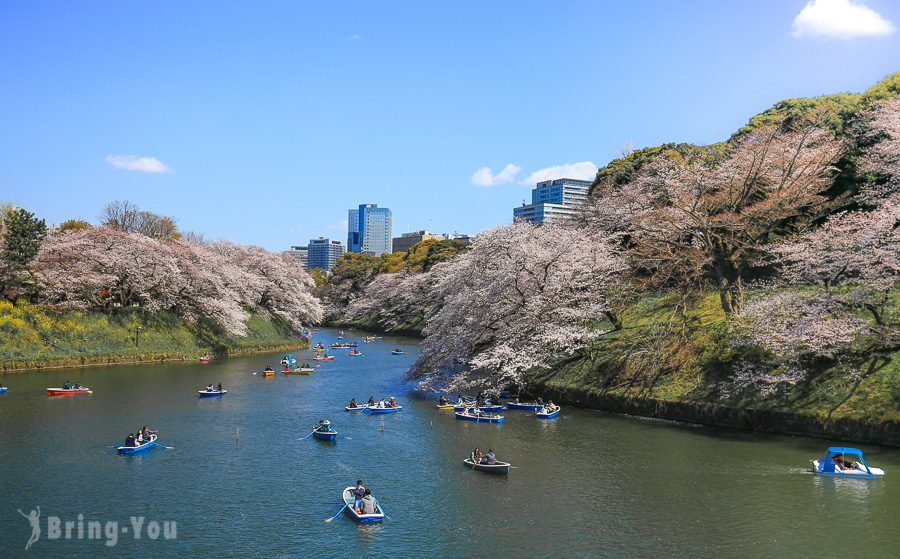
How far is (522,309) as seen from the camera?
141ft

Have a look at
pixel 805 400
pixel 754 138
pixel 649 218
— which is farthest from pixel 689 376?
pixel 754 138

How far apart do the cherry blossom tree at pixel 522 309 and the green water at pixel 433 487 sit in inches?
189

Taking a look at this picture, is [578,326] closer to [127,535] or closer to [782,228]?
[782,228]

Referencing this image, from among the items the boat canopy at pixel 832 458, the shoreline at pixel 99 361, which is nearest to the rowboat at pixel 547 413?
the boat canopy at pixel 832 458

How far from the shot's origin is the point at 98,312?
192ft

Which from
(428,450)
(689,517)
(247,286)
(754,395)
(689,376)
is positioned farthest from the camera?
(247,286)

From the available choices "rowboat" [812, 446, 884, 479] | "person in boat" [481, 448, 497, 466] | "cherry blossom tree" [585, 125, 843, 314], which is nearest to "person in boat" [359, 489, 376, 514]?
"person in boat" [481, 448, 497, 466]

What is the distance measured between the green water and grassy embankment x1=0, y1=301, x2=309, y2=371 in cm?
1518

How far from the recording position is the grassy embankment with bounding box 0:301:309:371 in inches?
2010

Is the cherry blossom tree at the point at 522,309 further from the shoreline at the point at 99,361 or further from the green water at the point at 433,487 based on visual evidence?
the shoreline at the point at 99,361

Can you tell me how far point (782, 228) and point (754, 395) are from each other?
56.9 feet

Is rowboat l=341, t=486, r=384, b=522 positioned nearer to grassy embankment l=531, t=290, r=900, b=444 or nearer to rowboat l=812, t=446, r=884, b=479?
rowboat l=812, t=446, r=884, b=479

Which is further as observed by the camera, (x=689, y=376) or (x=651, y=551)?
(x=689, y=376)

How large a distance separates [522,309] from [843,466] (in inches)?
858
